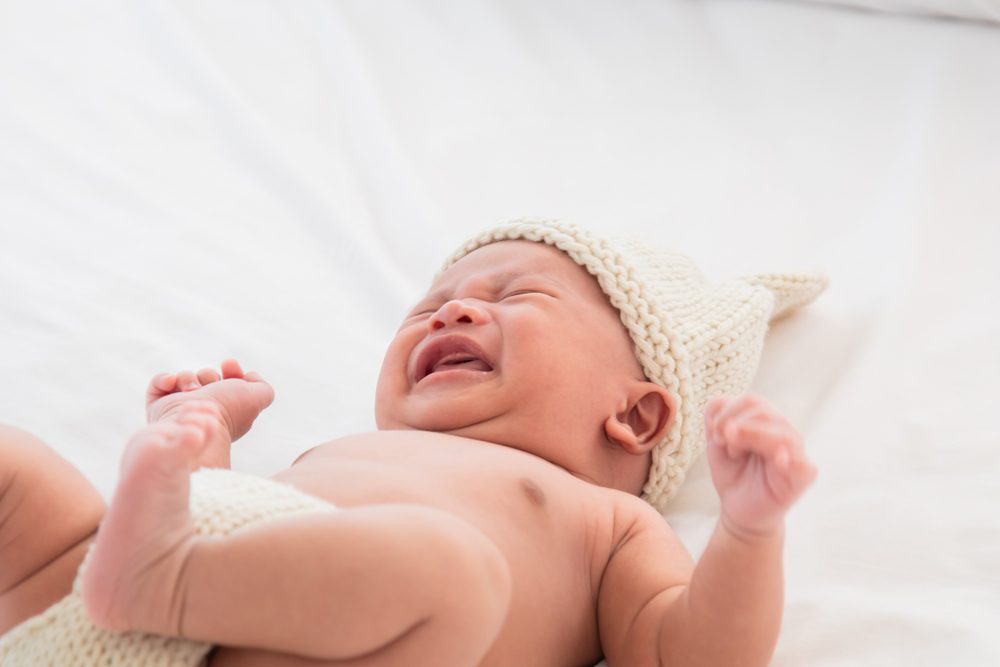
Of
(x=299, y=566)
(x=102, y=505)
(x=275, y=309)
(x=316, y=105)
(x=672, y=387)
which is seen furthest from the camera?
(x=316, y=105)

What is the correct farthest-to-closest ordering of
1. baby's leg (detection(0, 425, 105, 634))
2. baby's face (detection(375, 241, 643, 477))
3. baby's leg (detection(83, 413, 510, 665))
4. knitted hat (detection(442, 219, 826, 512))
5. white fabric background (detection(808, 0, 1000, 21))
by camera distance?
white fabric background (detection(808, 0, 1000, 21))
knitted hat (detection(442, 219, 826, 512))
baby's face (detection(375, 241, 643, 477))
baby's leg (detection(0, 425, 105, 634))
baby's leg (detection(83, 413, 510, 665))

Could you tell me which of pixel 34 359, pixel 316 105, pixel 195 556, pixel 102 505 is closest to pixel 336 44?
pixel 316 105

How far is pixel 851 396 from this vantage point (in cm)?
181

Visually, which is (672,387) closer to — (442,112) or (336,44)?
(442,112)

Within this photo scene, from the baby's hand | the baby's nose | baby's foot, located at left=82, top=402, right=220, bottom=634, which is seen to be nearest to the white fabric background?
the baby's nose

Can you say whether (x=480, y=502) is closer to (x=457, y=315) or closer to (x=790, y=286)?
(x=457, y=315)

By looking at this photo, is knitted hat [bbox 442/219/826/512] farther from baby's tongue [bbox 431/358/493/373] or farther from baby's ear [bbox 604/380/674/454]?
baby's tongue [bbox 431/358/493/373]

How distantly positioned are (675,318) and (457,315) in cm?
33

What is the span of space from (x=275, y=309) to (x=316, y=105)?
0.69 meters

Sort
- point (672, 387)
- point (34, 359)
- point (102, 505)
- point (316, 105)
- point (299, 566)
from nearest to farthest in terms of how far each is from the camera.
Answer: point (299, 566) → point (102, 505) → point (672, 387) → point (34, 359) → point (316, 105)

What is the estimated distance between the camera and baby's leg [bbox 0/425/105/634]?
121 centimetres

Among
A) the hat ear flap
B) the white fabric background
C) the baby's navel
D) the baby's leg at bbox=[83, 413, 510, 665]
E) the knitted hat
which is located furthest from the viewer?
the white fabric background

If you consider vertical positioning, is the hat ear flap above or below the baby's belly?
above

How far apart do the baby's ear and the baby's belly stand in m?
0.13
